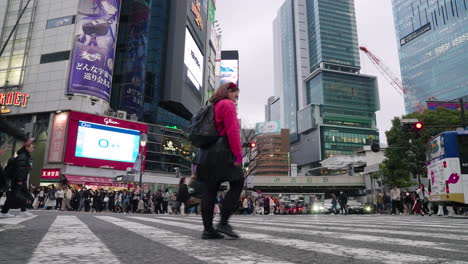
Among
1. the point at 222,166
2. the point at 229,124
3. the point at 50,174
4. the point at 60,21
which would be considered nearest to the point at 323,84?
the point at 60,21

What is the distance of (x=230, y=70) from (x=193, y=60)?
1498 inches

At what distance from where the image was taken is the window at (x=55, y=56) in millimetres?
36938

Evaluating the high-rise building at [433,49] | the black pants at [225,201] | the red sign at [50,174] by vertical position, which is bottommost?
the black pants at [225,201]

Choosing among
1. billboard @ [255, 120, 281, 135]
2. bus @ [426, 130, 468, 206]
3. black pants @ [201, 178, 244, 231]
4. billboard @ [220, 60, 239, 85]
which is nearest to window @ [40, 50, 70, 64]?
bus @ [426, 130, 468, 206]

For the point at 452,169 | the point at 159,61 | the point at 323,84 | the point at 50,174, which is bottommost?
the point at 452,169

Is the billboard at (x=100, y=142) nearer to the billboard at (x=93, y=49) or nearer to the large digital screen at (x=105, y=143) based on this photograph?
the large digital screen at (x=105, y=143)

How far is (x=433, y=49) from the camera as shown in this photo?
103812 millimetres

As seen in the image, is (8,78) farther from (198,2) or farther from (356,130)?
(356,130)

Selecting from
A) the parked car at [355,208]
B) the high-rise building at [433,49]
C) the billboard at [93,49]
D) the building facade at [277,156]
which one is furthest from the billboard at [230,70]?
the parked car at [355,208]

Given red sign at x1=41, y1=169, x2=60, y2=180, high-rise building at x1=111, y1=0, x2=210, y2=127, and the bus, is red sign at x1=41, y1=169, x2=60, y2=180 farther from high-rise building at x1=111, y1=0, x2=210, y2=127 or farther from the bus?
the bus

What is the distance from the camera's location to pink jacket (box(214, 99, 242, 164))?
10.9 ft

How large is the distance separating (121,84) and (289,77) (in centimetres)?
12155

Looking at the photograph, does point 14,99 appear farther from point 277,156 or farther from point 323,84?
point 323,84

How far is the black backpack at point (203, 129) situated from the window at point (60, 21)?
41.3 m
